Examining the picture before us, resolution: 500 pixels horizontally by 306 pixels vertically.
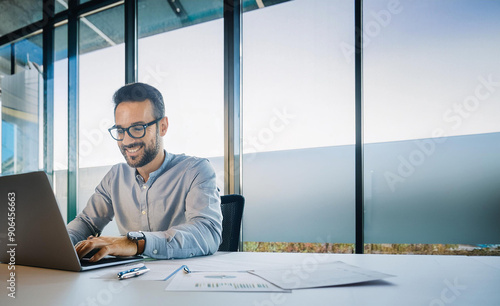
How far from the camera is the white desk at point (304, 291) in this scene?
591 millimetres

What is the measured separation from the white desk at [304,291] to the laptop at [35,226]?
41mm

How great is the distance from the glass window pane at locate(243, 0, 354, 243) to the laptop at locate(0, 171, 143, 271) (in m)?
1.88

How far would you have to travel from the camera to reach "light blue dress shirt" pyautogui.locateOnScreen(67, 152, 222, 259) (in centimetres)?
139

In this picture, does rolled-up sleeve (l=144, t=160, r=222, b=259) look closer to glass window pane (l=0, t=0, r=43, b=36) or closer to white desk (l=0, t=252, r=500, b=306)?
white desk (l=0, t=252, r=500, b=306)

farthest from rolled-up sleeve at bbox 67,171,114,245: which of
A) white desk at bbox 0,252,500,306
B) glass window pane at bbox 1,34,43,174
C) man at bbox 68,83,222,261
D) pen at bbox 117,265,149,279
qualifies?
glass window pane at bbox 1,34,43,174

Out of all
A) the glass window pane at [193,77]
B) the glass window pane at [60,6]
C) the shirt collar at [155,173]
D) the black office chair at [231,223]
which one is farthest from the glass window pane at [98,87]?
the black office chair at [231,223]

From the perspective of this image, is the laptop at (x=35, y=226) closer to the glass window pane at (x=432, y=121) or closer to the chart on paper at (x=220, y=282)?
the chart on paper at (x=220, y=282)

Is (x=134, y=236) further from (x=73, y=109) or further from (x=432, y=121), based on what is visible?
(x=73, y=109)

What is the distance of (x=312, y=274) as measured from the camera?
0.78 metres

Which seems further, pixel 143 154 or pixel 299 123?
pixel 299 123

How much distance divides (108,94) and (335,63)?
267 centimetres

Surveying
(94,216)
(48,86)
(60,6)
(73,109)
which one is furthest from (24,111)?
(94,216)

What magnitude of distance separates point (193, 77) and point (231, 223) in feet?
6.28

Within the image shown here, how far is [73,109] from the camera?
396cm
